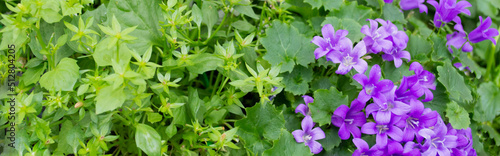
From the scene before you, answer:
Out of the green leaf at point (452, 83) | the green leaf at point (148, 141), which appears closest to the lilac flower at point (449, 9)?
the green leaf at point (452, 83)

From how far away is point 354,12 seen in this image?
1.67m

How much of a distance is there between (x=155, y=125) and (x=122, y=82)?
0.41 m

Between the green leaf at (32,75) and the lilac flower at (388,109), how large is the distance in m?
1.04

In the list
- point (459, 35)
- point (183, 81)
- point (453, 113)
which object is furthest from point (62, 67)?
point (459, 35)

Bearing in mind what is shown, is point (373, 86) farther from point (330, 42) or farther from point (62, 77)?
point (62, 77)

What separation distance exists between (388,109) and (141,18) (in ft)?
2.84

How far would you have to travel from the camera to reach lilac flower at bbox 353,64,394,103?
1234mm

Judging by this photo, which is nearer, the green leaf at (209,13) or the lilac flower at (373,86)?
the lilac flower at (373,86)

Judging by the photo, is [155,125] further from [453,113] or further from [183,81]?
[453,113]

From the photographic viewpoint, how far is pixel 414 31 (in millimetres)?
2045

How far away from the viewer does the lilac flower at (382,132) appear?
125 centimetres

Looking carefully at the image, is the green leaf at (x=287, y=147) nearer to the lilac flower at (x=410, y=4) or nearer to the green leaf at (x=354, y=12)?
the green leaf at (x=354, y=12)

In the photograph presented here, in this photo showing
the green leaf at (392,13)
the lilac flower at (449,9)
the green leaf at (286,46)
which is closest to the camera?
the green leaf at (286,46)

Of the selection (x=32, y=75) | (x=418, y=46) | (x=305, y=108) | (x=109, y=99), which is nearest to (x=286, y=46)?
(x=305, y=108)
